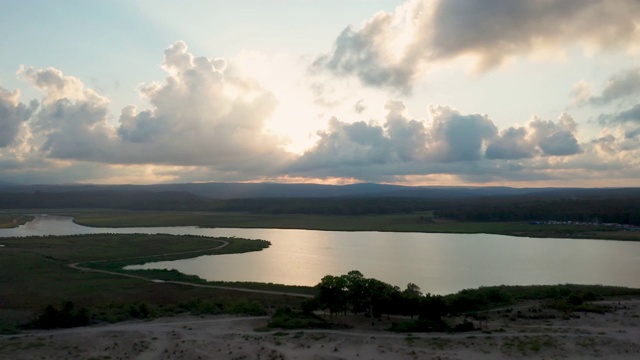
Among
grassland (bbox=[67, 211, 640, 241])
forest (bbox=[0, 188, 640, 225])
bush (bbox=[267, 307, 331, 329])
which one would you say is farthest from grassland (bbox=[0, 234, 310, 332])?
forest (bbox=[0, 188, 640, 225])

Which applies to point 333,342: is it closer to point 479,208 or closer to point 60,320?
point 60,320

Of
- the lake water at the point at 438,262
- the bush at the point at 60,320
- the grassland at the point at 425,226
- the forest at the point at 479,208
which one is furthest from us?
the forest at the point at 479,208

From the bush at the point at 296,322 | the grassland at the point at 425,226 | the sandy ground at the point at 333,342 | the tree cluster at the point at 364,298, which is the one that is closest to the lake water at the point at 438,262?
the grassland at the point at 425,226

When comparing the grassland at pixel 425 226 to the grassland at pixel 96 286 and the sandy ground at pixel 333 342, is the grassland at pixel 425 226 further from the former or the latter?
the sandy ground at pixel 333 342

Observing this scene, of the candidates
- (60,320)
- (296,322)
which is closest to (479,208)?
(296,322)

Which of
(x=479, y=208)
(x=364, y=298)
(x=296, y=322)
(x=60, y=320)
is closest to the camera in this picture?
(x=296, y=322)

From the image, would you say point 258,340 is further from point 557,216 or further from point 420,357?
point 557,216

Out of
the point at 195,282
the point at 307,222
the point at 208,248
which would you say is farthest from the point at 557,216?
the point at 195,282
